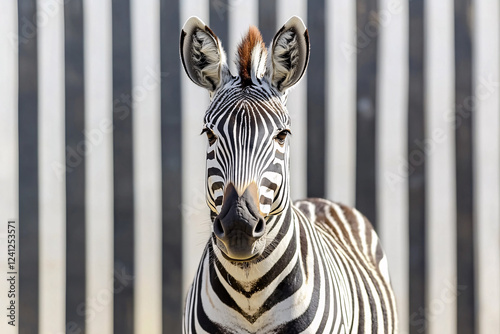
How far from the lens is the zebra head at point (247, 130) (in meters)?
1.34

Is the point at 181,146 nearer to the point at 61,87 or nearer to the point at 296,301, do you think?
the point at 61,87

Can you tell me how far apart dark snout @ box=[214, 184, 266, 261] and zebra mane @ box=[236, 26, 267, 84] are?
1.70 ft

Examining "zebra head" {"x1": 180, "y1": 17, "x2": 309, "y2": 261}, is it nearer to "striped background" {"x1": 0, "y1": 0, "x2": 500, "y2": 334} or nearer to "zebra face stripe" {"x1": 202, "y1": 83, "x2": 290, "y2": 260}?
"zebra face stripe" {"x1": 202, "y1": 83, "x2": 290, "y2": 260}

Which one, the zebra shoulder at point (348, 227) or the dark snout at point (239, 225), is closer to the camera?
the dark snout at point (239, 225)

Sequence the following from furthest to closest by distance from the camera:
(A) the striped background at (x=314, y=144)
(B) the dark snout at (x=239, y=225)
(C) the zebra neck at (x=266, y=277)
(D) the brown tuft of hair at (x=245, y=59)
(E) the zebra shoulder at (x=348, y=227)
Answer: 1. (A) the striped background at (x=314, y=144)
2. (E) the zebra shoulder at (x=348, y=227)
3. (D) the brown tuft of hair at (x=245, y=59)
4. (C) the zebra neck at (x=266, y=277)
5. (B) the dark snout at (x=239, y=225)

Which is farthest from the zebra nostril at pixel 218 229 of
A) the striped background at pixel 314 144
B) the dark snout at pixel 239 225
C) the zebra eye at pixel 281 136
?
the striped background at pixel 314 144

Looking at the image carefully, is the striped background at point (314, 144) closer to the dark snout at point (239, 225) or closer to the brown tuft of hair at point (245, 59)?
the brown tuft of hair at point (245, 59)

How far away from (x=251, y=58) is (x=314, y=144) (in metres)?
1.27

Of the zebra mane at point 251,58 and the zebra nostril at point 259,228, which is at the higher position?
the zebra mane at point 251,58

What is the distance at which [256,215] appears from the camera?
4.37 ft

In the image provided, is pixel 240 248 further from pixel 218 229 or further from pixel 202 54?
pixel 202 54

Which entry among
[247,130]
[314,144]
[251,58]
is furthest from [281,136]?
[314,144]

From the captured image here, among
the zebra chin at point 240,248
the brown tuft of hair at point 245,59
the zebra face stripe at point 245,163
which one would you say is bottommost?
the zebra chin at point 240,248

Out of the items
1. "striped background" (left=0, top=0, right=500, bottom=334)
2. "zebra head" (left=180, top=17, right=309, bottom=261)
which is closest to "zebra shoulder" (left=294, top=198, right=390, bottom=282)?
"striped background" (left=0, top=0, right=500, bottom=334)
